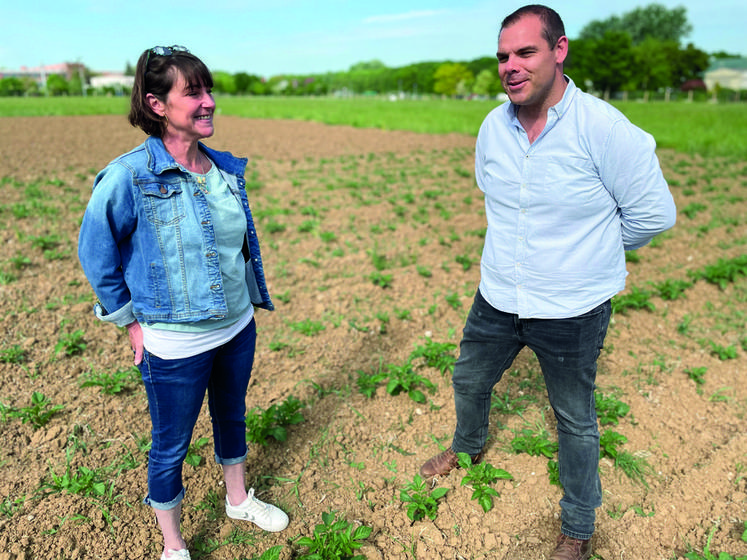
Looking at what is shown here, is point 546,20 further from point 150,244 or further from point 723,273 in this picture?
point 723,273

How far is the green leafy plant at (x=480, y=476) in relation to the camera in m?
2.71

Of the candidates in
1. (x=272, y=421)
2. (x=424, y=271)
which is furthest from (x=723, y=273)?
(x=272, y=421)

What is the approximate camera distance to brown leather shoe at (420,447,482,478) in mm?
2957

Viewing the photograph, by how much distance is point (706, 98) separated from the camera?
6128 centimetres

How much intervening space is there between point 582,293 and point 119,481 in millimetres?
2657

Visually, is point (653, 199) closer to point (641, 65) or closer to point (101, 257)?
point (101, 257)

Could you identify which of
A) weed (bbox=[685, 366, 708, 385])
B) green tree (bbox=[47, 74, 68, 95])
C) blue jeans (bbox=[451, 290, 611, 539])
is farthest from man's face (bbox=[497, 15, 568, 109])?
green tree (bbox=[47, 74, 68, 95])

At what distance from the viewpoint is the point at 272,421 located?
3.35 meters

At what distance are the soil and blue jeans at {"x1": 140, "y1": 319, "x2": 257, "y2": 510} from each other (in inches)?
25.0

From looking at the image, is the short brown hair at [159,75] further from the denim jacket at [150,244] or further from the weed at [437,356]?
the weed at [437,356]

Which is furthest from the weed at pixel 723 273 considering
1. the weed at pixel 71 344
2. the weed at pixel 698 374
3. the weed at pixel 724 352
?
the weed at pixel 71 344

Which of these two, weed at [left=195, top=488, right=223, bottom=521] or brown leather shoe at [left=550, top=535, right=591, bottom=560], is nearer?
brown leather shoe at [left=550, top=535, right=591, bottom=560]

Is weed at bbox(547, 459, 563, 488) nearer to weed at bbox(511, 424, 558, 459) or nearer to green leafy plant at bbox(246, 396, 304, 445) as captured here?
weed at bbox(511, 424, 558, 459)

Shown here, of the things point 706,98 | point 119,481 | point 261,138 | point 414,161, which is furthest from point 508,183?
point 706,98
